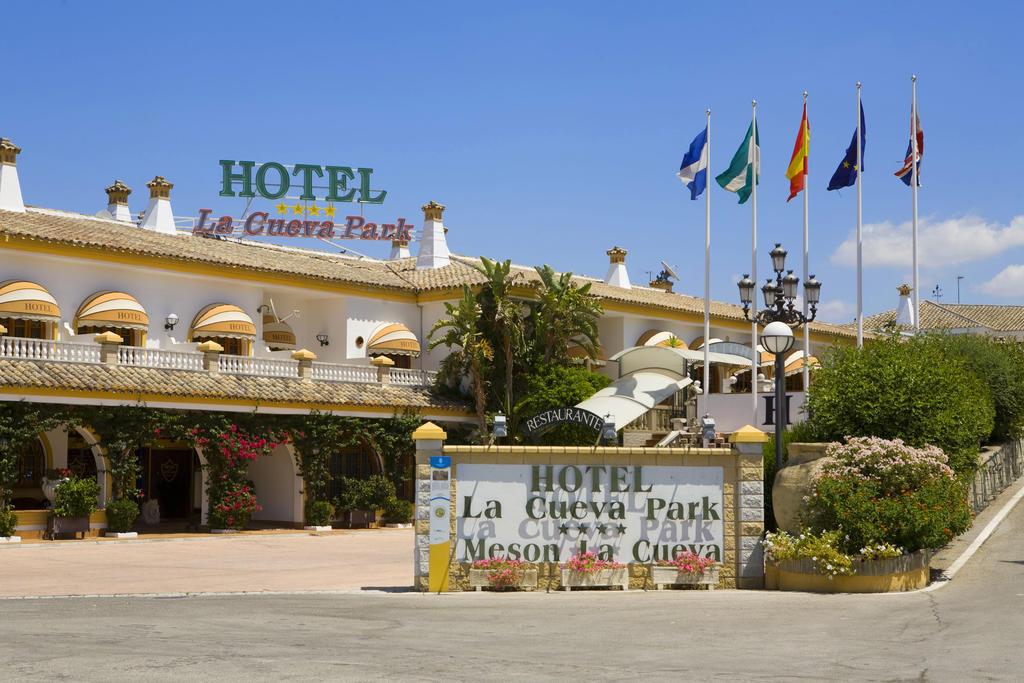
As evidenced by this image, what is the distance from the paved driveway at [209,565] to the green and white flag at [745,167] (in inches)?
603

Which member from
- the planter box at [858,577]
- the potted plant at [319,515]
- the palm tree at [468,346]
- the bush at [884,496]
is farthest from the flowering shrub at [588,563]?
the palm tree at [468,346]

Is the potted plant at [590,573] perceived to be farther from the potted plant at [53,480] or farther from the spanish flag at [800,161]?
the spanish flag at [800,161]

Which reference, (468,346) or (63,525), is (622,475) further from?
(468,346)

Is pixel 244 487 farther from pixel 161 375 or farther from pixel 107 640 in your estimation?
pixel 107 640

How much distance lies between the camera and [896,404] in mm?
25203

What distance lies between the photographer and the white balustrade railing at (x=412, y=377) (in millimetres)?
→ 41719

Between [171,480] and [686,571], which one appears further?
[171,480]

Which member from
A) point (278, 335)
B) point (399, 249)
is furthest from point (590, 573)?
point (399, 249)

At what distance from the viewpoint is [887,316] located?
259 feet

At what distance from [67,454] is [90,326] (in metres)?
4.18

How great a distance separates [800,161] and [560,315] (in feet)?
30.7

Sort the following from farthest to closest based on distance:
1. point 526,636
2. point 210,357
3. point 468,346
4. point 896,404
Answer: point 468,346
point 210,357
point 896,404
point 526,636

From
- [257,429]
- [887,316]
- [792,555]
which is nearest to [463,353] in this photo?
[257,429]

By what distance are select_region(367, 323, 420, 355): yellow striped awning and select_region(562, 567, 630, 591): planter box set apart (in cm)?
2423
